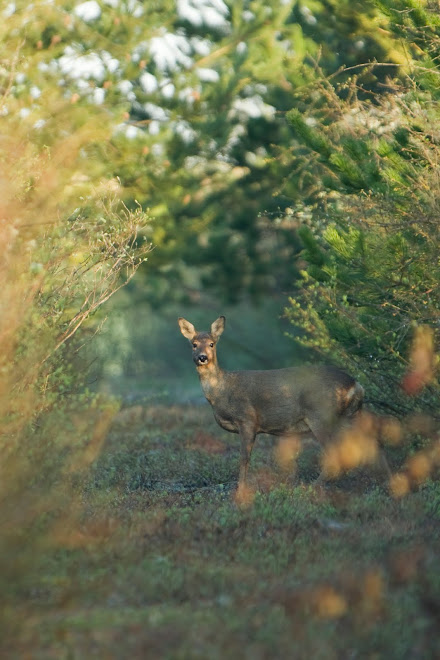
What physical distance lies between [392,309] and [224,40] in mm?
10929

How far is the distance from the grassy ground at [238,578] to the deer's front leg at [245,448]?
29 centimetres

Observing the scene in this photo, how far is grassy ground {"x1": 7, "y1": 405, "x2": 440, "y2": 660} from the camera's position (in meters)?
5.41

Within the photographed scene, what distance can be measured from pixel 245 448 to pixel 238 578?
15.1 ft

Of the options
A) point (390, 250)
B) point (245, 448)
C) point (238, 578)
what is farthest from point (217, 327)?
point (238, 578)

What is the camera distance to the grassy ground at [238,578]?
17.7ft

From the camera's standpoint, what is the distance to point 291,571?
692 centimetres

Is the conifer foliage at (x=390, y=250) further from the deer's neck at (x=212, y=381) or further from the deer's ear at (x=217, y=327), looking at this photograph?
the deer's neck at (x=212, y=381)

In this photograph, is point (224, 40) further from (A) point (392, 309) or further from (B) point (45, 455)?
(B) point (45, 455)

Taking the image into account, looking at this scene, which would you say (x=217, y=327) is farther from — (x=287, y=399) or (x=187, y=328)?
(x=287, y=399)

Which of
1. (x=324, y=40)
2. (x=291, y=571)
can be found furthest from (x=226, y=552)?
(x=324, y=40)

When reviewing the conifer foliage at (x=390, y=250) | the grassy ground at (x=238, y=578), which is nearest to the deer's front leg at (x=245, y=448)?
the grassy ground at (x=238, y=578)

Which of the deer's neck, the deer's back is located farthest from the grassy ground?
the deer's neck

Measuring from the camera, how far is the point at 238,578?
6.73 metres

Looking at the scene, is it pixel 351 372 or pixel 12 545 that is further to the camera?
pixel 351 372
